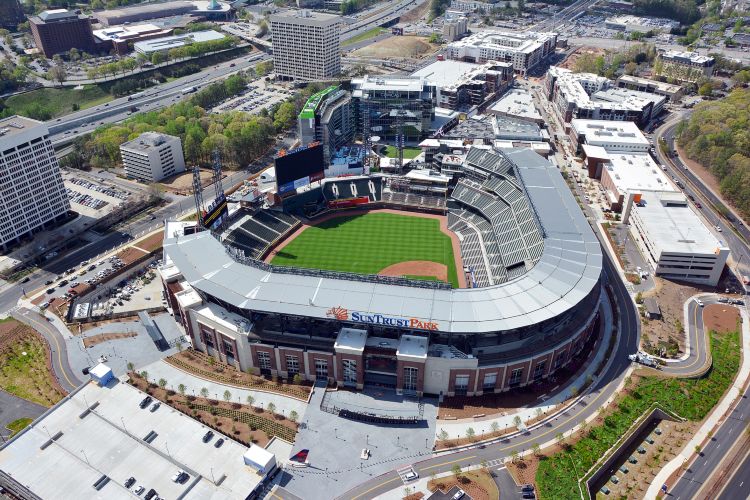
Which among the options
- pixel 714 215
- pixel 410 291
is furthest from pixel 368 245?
pixel 714 215

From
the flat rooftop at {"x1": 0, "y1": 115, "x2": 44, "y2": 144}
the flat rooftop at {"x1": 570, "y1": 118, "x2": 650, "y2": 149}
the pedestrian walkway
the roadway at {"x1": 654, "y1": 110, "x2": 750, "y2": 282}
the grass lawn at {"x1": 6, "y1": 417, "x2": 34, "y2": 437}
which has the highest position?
the flat rooftop at {"x1": 0, "y1": 115, "x2": 44, "y2": 144}

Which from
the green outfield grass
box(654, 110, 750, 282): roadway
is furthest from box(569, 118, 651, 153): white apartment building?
the green outfield grass

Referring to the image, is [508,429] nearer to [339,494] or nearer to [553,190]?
[339,494]

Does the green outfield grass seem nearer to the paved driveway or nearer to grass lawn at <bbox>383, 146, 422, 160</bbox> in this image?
grass lawn at <bbox>383, 146, 422, 160</bbox>

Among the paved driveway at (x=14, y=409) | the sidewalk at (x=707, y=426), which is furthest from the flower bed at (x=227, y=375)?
the sidewalk at (x=707, y=426)

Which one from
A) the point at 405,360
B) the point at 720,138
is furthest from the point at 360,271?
the point at 720,138

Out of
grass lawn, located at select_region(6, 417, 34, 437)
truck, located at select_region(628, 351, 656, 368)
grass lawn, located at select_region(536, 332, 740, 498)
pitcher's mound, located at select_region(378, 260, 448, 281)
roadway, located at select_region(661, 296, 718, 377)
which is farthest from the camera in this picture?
pitcher's mound, located at select_region(378, 260, 448, 281)
